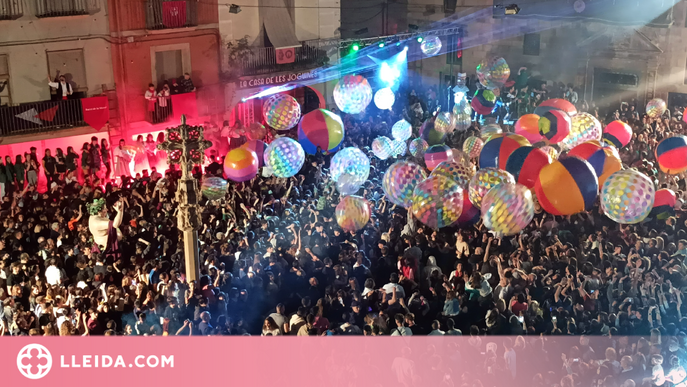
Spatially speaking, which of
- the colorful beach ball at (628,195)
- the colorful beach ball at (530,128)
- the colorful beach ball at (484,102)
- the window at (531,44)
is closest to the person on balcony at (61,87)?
the colorful beach ball at (484,102)

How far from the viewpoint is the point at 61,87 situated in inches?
661

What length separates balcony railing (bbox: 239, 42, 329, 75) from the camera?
2031 cm

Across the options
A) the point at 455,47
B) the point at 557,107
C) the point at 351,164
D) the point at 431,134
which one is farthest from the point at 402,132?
the point at 455,47

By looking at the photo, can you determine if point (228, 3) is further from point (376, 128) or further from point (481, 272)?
point (481, 272)

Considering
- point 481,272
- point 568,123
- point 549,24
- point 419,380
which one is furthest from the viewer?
point 549,24

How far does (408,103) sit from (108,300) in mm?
Answer: 14646

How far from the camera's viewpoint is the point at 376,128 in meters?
17.7

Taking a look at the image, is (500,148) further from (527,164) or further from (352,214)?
(352,214)

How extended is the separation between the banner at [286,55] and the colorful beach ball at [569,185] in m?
12.5

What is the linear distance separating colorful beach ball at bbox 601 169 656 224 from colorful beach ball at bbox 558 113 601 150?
9.96ft

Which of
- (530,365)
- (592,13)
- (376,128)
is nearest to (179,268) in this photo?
(530,365)

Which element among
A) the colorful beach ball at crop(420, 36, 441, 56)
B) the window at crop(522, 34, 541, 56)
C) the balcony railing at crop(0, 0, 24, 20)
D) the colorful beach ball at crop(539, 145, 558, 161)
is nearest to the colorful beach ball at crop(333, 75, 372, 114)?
the colorful beach ball at crop(539, 145, 558, 161)

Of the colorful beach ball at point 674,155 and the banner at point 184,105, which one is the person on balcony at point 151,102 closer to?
the banner at point 184,105

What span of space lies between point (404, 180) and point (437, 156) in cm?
208
